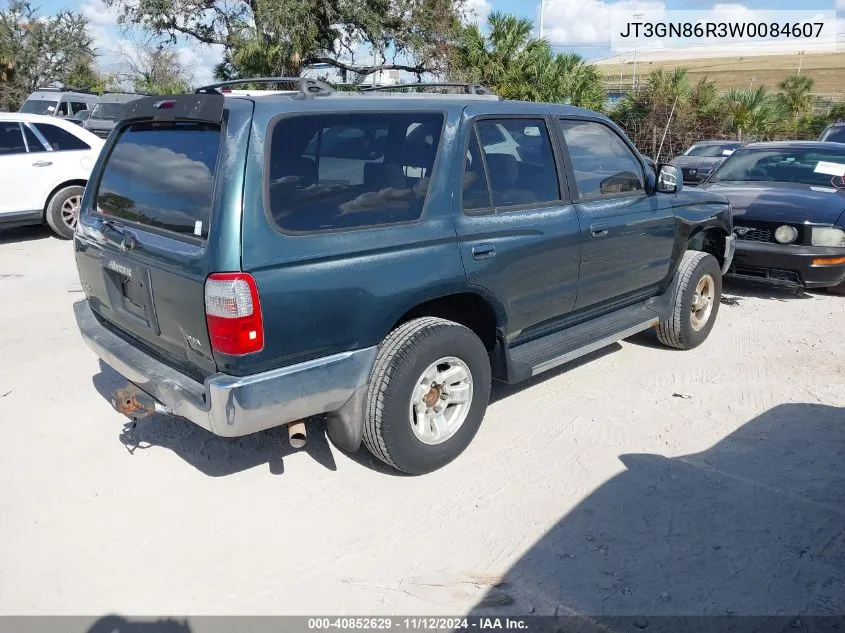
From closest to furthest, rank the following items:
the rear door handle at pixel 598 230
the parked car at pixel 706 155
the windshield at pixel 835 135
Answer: the rear door handle at pixel 598 230, the windshield at pixel 835 135, the parked car at pixel 706 155

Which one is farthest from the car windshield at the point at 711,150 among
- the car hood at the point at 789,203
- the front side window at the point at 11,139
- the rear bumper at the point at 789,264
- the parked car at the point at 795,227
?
the front side window at the point at 11,139

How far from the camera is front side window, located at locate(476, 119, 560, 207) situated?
409cm

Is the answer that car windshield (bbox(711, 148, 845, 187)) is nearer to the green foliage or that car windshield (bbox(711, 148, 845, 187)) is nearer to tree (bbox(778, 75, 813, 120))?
the green foliage

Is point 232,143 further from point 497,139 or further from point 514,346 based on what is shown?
point 514,346

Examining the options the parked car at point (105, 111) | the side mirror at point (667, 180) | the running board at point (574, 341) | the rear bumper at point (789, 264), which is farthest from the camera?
the parked car at point (105, 111)

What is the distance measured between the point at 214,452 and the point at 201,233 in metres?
1.52

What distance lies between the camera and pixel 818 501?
3.70m

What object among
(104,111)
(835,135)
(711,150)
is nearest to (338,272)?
(835,135)

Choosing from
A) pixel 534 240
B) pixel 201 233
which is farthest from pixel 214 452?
pixel 534 240

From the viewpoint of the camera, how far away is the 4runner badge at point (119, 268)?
11.8ft

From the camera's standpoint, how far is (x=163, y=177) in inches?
139

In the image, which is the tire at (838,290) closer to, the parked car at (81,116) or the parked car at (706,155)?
the parked car at (706,155)

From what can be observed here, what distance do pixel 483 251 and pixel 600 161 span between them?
1.46 m

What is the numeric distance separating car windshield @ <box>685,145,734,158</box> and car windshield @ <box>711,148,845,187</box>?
7.27m
